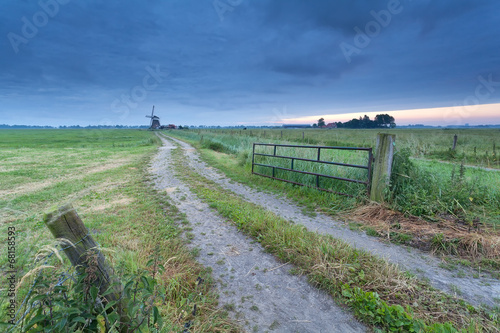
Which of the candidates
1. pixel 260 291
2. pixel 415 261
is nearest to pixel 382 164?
pixel 415 261

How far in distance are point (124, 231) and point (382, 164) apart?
5.61 metres

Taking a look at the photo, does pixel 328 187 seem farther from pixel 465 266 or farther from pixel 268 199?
pixel 465 266

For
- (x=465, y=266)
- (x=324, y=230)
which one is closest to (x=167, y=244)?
(x=324, y=230)

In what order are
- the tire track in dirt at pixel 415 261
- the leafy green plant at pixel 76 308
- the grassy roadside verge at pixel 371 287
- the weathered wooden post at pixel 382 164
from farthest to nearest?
the weathered wooden post at pixel 382 164
the tire track in dirt at pixel 415 261
the grassy roadside verge at pixel 371 287
the leafy green plant at pixel 76 308

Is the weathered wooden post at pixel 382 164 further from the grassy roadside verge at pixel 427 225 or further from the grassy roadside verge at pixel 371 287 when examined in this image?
the grassy roadside verge at pixel 371 287

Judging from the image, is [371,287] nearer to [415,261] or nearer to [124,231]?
[415,261]

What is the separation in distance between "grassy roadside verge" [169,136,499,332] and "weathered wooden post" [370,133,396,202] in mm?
2295

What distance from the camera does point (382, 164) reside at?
5.00 metres

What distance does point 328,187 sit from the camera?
251 inches

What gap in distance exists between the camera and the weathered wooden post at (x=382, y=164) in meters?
4.96

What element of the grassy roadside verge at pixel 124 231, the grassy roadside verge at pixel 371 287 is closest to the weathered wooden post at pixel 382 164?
the grassy roadside verge at pixel 371 287

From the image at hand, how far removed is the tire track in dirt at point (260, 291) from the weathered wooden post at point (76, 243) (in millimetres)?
1300

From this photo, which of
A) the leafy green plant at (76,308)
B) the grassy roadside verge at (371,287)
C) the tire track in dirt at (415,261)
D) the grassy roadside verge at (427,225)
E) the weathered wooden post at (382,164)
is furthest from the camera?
the weathered wooden post at (382,164)

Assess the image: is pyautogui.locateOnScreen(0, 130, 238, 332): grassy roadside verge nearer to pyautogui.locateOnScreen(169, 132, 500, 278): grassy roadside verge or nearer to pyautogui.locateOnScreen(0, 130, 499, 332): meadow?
pyautogui.locateOnScreen(0, 130, 499, 332): meadow
